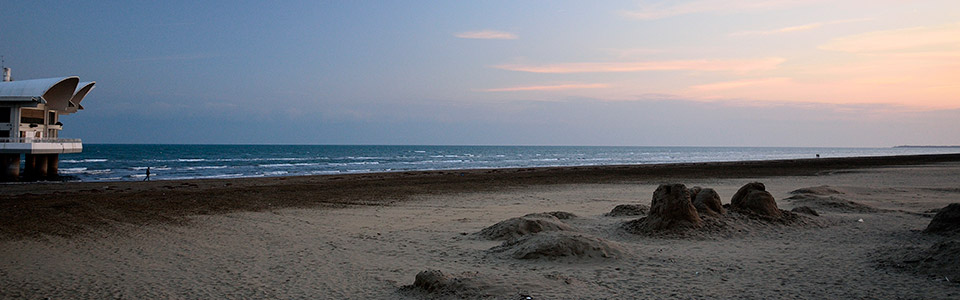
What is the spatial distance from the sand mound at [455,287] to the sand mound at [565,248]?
1.68 meters

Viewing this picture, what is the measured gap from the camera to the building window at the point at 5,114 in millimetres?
40750

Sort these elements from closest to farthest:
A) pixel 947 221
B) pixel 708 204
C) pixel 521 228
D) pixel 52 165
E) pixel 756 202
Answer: pixel 947 221 → pixel 521 228 → pixel 708 204 → pixel 756 202 → pixel 52 165

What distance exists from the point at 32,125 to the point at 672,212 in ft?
155

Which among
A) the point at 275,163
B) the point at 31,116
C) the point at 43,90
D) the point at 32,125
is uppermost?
the point at 43,90

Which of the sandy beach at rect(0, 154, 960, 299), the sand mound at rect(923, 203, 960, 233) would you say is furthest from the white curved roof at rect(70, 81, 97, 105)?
the sand mound at rect(923, 203, 960, 233)

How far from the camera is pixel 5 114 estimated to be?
40812 mm

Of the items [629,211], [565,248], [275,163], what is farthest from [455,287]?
[275,163]

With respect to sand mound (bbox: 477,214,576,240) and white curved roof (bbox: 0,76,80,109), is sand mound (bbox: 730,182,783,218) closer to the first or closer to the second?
sand mound (bbox: 477,214,576,240)

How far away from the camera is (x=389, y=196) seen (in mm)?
22609

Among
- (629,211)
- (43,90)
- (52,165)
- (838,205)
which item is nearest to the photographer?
(629,211)

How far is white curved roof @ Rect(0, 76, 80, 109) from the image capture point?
40.2m

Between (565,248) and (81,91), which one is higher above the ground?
(81,91)

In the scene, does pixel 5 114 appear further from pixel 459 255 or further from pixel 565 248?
pixel 565 248

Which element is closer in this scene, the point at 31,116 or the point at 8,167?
the point at 8,167
